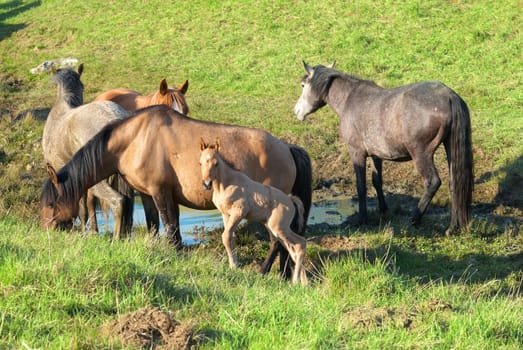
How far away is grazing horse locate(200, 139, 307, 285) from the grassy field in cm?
30

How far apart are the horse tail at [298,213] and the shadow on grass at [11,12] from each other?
64.7 feet

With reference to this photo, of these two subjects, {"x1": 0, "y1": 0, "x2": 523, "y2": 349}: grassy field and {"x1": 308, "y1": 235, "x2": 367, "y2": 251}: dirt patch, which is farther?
{"x1": 308, "y1": 235, "x2": 367, "y2": 251}: dirt patch

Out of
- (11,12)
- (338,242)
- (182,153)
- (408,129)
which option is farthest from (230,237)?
(11,12)

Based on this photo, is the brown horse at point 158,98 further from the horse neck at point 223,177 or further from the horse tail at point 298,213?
the horse tail at point 298,213

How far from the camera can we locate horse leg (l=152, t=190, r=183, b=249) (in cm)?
827

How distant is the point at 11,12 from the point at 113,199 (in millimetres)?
21660

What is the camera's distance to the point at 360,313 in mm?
5180

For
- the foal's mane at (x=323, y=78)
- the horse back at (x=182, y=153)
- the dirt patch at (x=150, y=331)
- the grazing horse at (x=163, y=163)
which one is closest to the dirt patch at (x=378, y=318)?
the dirt patch at (x=150, y=331)

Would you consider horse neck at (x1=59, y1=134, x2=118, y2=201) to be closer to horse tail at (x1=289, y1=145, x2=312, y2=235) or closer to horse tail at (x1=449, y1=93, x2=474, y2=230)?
horse tail at (x1=289, y1=145, x2=312, y2=235)

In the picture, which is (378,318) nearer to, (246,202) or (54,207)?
(246,202)

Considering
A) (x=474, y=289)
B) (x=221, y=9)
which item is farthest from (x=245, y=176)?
(x=221, y=9)

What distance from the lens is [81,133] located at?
944cm

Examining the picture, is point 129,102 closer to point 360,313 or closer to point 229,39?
point 360,313

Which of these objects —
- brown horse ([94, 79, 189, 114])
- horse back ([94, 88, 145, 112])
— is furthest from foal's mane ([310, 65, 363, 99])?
horse back ([94, 88, 145, 112])
